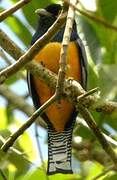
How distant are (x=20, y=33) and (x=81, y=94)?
7.68 feet

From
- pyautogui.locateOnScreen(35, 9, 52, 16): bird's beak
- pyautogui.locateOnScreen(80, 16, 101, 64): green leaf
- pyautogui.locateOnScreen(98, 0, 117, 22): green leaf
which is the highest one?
pyautogui.locateOnScreen(35, 9, 52, 16): bird's beak

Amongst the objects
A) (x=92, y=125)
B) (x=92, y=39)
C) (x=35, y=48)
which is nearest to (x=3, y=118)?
(x=92, y=39)

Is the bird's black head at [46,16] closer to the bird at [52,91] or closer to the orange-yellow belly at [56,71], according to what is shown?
the bird at [52,91]

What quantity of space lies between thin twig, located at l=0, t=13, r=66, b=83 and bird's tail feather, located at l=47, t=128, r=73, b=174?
1.71 metres

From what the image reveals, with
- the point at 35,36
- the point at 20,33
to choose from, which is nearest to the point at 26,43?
the point at 20,33

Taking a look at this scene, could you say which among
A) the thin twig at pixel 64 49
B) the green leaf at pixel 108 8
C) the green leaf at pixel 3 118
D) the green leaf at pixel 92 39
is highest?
the green leaf at pixel 108 8

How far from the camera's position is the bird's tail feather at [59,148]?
4.09 m

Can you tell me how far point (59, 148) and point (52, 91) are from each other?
428mm

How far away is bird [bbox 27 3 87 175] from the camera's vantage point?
13.7 feet

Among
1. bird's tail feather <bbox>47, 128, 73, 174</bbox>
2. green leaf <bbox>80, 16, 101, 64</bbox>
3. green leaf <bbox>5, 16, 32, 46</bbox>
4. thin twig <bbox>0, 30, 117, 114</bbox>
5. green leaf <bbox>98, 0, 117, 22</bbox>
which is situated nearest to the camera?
thin twig <bbox>0, 30, 117, 114</bbox>

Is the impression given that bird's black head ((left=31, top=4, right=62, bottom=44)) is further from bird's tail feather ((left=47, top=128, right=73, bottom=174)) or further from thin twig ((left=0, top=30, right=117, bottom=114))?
thin twig ((left=0, top=30, right=117, bottom=114))

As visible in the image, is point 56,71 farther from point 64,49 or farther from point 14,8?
point 14,8

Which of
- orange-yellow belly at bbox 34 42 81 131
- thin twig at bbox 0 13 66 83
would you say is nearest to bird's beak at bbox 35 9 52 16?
orange-yellow belly at bbox 34 42 81 131

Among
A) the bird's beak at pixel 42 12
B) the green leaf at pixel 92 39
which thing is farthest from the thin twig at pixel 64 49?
the bird's beak at pixel 42 12
